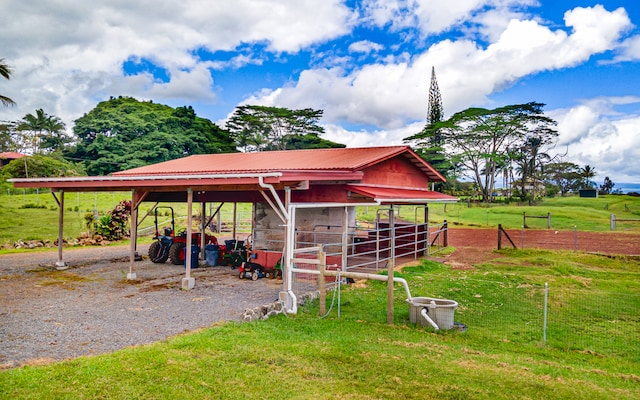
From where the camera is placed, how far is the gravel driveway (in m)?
7.19

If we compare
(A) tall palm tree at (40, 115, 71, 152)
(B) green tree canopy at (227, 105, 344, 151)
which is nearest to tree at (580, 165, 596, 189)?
(B) green tree canopy at (227, 105, 344, 151)

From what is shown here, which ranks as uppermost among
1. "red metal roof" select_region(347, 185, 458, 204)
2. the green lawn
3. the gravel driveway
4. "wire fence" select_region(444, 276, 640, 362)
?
"red metal roof" select_region(347, 185, 458, 204)

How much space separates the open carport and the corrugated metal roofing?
0.11 ft

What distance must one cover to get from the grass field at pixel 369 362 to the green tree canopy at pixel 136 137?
39.4m

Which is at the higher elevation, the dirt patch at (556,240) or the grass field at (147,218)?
the grass field at (147,218)

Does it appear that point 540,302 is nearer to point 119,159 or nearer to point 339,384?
point 339,384

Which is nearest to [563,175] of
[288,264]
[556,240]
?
[556,240]

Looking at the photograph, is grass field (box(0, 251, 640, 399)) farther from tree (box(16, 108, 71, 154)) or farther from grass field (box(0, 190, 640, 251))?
tree (box(16, 108, 71, 154))

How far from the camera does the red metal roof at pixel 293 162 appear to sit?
14.1m

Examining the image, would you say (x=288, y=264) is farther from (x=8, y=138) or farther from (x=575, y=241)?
(x=8, y=138)

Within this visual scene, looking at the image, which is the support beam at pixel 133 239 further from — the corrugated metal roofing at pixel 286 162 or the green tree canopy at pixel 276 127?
the green tree canopy at pixel 276 127

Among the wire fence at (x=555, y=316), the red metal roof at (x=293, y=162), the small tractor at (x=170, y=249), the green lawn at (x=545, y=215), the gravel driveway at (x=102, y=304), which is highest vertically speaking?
the red metal roof at (x=293, y=162)

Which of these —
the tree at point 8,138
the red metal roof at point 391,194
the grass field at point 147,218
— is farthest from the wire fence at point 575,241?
the tree at point 8,138

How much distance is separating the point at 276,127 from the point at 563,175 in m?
46.6
